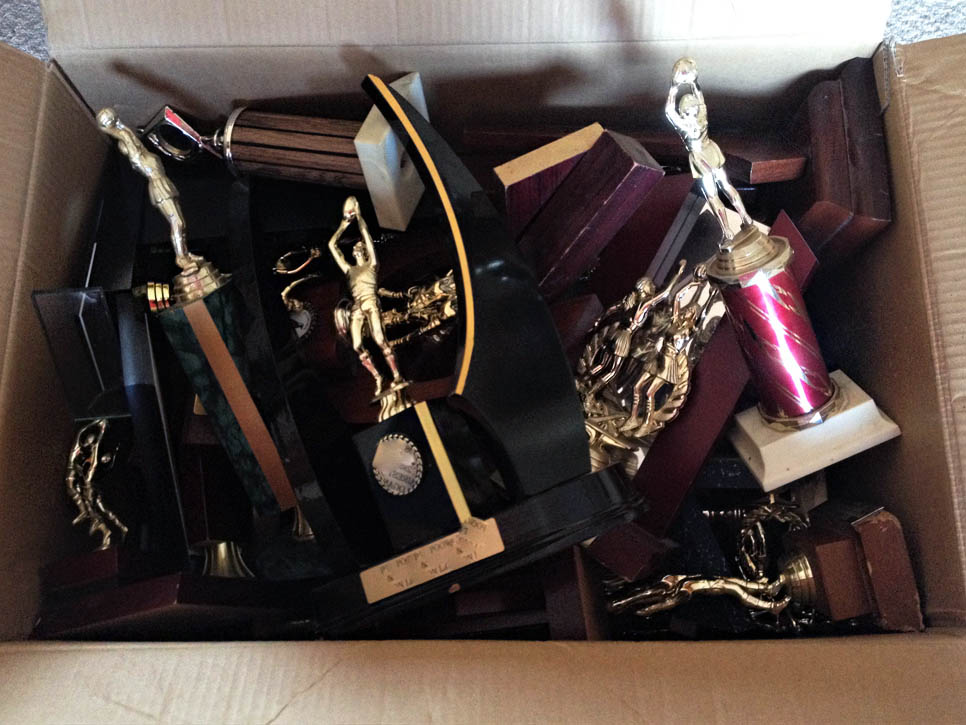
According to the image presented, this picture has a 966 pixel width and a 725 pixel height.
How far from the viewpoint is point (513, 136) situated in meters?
0.71

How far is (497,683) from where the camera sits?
0.45 metres

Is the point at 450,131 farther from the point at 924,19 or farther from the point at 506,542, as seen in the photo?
the point at 924,19

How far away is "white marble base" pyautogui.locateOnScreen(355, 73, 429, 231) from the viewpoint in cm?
64

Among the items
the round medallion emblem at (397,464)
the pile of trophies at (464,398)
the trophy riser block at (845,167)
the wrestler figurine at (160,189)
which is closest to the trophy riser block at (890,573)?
the pile of trophies at (464,398)

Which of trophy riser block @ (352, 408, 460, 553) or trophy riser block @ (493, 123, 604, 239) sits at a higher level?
trophy riser block @ (493, 123, 604, 239)

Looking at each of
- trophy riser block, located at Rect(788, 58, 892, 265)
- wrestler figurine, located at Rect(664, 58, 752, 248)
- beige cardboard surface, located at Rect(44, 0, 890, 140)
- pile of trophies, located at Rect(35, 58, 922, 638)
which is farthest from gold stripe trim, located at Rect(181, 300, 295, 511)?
trophy riser block, located at Rect(788, 58, 892, 265)

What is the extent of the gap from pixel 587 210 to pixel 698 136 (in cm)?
13

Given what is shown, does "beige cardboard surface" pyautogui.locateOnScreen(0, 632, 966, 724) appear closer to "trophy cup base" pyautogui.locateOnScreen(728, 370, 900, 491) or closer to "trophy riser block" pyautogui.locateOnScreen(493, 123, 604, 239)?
"trophy cup base" pyautogui.locateOnScreen(728, 370, 900, 491)

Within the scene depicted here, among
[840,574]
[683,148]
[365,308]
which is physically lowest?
[840,574]

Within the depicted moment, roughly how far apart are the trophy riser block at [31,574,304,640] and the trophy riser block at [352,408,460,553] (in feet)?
0.42

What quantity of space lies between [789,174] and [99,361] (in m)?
0.62

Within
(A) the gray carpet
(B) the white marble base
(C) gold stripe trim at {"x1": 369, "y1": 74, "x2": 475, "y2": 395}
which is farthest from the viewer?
(A) the gray carpet

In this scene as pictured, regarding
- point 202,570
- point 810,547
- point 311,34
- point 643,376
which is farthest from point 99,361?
point 810,547

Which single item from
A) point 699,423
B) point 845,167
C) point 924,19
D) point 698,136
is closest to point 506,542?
point 699,423
